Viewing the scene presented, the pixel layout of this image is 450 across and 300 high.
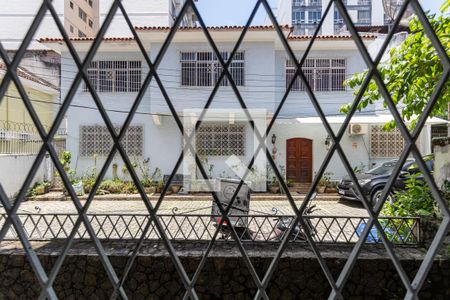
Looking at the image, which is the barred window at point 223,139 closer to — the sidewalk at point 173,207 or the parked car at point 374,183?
the sidewalk at point 173,207

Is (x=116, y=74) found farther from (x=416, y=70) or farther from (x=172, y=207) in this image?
(x=416, y=70)

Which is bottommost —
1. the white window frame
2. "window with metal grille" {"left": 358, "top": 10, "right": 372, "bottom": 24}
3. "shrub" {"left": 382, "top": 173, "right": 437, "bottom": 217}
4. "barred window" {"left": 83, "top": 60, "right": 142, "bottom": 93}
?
"shrub" {"left": 382, "top": 173, "right": 437, "bottom": 217}

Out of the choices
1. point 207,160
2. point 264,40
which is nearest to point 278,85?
point 264,40

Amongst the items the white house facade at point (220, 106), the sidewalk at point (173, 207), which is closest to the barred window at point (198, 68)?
the white house facade at point (220, 106)

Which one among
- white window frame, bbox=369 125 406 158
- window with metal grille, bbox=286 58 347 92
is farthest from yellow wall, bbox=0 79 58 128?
white window frame, bbox=369 125 406 158

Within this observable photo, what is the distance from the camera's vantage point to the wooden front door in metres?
11.8

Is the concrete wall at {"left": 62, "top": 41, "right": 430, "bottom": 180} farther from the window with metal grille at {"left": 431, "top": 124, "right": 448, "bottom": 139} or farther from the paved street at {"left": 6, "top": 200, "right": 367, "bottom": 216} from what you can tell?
the paved street at {"left": 6, "top": 200, "right": 367, "bottom": 216}

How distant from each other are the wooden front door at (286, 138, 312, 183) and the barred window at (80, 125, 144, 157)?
18.1 feet

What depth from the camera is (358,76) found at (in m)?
3.77

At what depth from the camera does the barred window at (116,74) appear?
1141 cm

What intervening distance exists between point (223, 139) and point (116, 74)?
4569 mm

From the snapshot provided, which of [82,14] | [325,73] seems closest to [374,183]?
[325,73]

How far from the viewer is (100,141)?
11594 millimetres

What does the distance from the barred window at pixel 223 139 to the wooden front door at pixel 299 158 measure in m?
1.83
